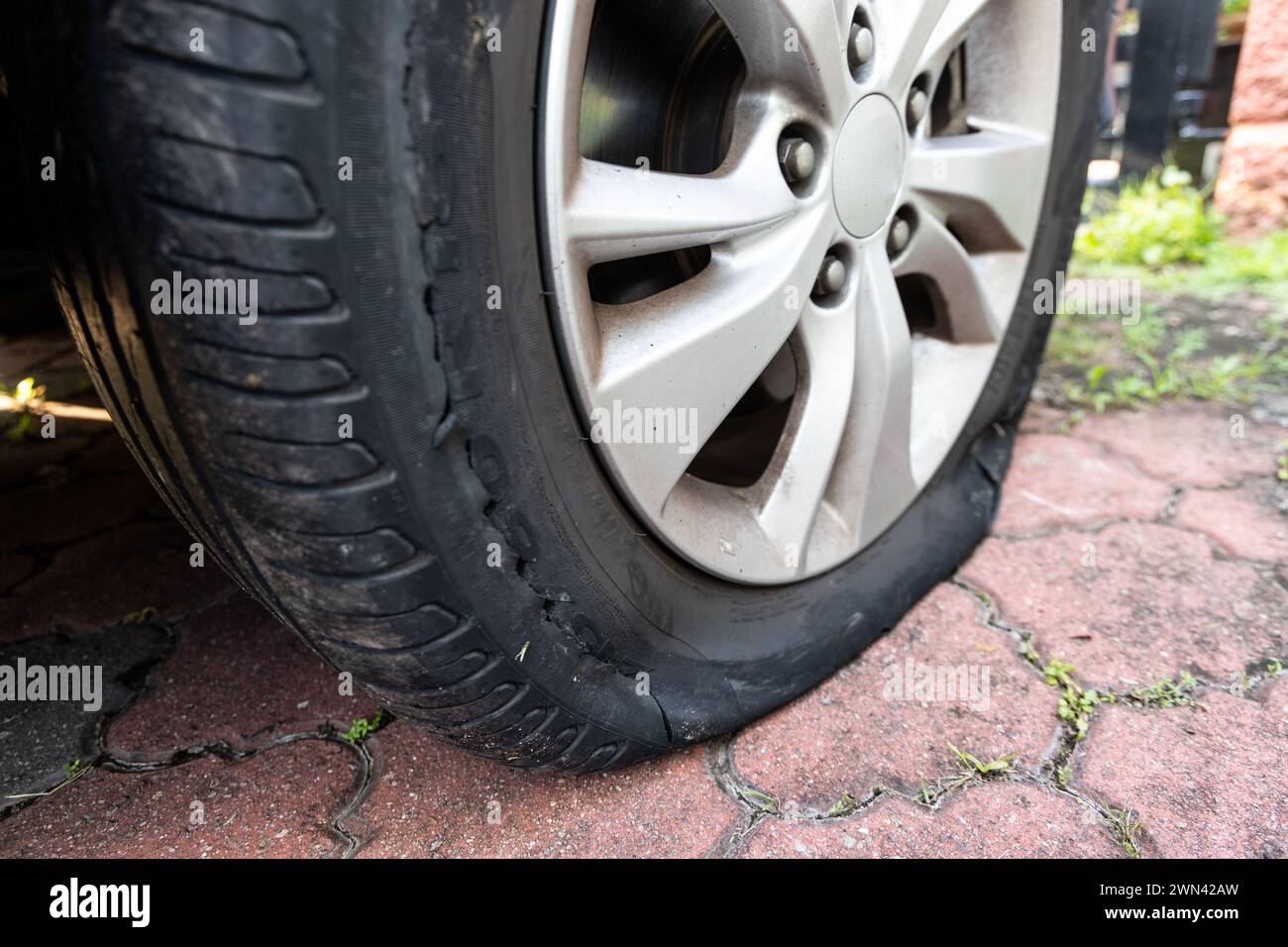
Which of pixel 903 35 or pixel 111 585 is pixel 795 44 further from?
pixel 111 585

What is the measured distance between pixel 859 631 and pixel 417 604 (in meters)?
0.62

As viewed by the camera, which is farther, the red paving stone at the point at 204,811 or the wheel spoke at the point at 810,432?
the wheel spoke at the point at 810,432

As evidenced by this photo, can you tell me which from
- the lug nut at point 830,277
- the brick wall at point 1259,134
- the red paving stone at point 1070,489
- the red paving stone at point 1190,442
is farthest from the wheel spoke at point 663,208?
the brick wall at point 1259,134

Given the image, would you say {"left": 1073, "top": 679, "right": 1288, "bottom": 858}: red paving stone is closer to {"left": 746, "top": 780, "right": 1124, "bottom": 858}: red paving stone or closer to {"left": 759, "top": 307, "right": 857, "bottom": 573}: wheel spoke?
{"left": 746, "top": 780, "right": 1124, "bottom": 858}: red paving stone

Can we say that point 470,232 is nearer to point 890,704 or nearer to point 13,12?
point 13,12

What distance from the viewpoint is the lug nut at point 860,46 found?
940mm

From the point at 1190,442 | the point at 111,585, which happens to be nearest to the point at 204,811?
the point at 111,585

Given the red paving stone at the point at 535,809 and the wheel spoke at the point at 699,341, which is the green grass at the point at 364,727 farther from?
the wheel spoke at the point at 699,341

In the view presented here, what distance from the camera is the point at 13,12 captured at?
54 centimetres

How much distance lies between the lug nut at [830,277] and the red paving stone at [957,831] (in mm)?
549

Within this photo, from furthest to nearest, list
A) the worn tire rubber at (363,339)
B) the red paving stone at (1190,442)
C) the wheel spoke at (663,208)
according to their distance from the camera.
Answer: the red paving stone at (1190,442) → the wheel spoke at (663,208) → the worn tire rubber at (363,339)

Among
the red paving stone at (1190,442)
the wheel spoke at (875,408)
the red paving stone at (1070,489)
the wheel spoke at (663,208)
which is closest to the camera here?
the wheel spoke at (663,208)

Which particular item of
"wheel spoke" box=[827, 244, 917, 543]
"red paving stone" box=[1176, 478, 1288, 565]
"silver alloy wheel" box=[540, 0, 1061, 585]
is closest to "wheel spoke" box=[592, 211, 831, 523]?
"silver alloy wheel" box=[540, 0, 1061, 585]
